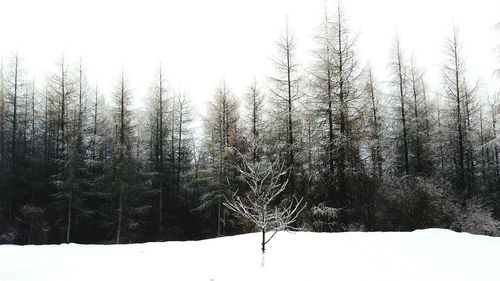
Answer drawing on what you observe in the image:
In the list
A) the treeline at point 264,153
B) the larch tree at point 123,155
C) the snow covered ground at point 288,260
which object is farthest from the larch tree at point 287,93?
the larch tree at point 123,155

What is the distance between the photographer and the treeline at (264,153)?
1805 centimetres

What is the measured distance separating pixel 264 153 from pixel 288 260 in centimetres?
1560

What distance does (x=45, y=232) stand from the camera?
2784 centimetres

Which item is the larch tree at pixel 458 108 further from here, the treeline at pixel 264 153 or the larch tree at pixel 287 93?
the larch tree at pixel 287 93

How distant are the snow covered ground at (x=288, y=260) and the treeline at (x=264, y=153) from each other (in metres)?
5.26

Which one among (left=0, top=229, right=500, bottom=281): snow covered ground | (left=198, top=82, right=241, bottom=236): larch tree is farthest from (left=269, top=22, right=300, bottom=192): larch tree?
(left=0, top=229, right=500, bottom=281): snow covered ground

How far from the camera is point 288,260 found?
946 centimetres

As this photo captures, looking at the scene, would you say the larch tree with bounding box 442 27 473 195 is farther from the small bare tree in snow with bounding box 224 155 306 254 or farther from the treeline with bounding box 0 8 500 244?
the small bare tree in snow with bounding box 224 155 306 254

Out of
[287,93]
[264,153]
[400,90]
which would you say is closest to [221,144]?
[264,153]

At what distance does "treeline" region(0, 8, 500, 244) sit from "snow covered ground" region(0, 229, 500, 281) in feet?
17.3

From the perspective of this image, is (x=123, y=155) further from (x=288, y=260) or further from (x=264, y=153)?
(x=288, y=260)

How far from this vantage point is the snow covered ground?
787cm

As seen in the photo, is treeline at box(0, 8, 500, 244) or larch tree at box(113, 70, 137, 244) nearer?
treeline at box(0, 8, 500, 244)

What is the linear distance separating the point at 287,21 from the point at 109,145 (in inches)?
765
